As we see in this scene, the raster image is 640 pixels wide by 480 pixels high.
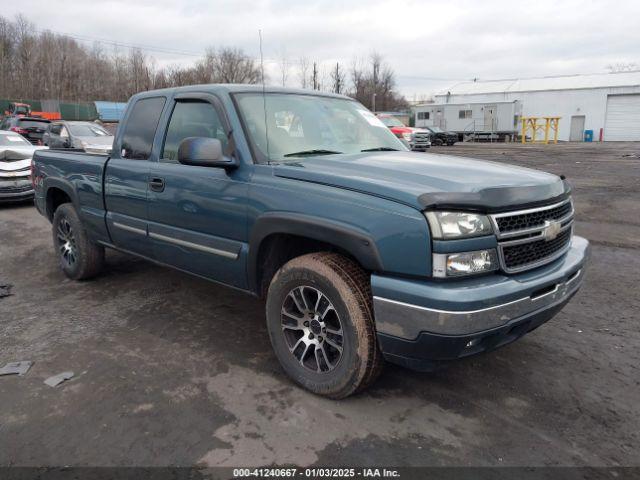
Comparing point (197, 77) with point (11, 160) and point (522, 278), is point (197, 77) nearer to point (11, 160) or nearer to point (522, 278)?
point (11, 160)

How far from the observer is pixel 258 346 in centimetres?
376

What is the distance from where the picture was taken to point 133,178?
4172 mm

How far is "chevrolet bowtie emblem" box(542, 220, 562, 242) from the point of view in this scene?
2.81m

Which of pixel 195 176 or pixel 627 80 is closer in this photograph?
pixel 195 176

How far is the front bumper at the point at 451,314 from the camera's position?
2395 millimetres

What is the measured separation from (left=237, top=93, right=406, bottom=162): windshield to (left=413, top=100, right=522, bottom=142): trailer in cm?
3991

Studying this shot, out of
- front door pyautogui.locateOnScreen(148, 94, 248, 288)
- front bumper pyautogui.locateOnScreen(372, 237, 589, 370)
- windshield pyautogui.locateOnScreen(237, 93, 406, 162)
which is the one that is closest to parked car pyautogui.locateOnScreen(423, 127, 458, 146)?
windshield pyautogui.locateOnScreen(237, 93, 406, 162)

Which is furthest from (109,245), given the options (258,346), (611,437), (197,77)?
(197,77)

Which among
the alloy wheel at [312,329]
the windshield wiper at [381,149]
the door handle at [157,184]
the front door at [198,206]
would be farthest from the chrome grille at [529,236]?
the door handle at [157,184]

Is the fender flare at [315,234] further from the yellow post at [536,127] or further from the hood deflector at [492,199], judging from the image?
the yellow post at [536,127]

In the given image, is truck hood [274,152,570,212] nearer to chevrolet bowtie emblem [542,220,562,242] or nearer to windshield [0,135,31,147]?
chevrolet bowtie emblem [542,220,562,242]

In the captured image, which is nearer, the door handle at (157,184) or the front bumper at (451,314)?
the front bumper at (451,314)

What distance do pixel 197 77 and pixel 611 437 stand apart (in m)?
44.2

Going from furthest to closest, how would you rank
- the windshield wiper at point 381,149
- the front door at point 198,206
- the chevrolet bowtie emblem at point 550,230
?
1. the windshield wiper at point 381,149
2. the front door at point 198,206
3. the chevrolet bowtie emblem at point 550,230
